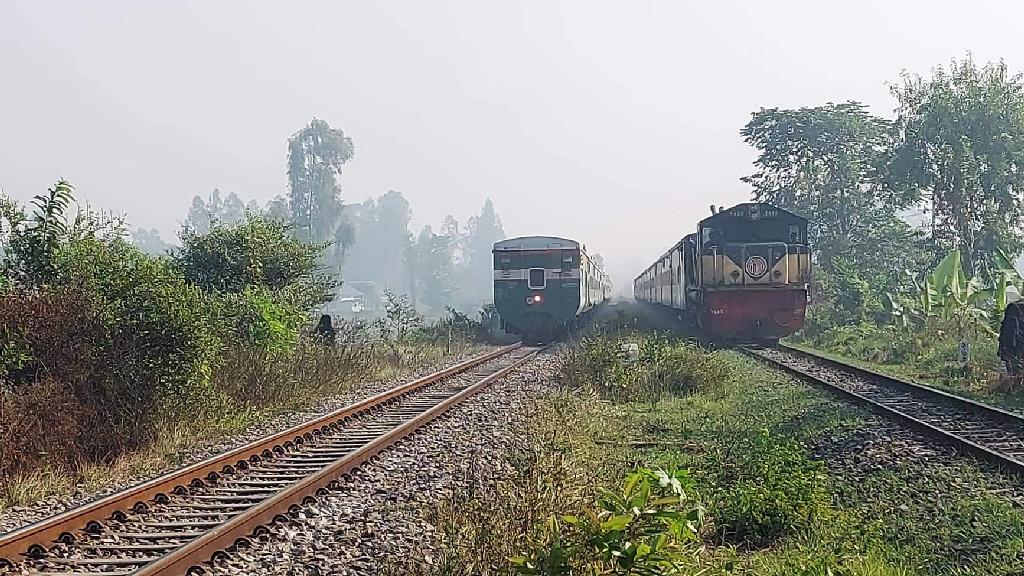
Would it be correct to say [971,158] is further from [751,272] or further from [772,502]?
[772,502]

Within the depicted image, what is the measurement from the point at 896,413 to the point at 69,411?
9.04 meters

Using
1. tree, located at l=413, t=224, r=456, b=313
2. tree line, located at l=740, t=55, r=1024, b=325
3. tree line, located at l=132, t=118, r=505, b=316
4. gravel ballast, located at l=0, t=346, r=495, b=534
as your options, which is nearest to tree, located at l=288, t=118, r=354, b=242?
tree line, located at l=132, t=118, r=505, b=316

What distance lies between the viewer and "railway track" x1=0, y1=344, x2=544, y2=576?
566cm

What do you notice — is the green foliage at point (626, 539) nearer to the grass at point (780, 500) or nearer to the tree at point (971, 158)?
the grass at point (780, 500)

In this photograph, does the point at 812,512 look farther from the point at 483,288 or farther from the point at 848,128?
the point at 483,288

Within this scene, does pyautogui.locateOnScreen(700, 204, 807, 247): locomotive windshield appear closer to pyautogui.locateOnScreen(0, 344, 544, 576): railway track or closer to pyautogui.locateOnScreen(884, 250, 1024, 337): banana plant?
pyautogui.locateOnScreen(884, 250, 1024, 337): banana plant

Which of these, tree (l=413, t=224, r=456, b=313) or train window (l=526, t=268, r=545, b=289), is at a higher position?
tree (l=413, t=224, r=456, b=313)

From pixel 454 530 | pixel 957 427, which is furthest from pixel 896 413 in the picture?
pixel 454 530

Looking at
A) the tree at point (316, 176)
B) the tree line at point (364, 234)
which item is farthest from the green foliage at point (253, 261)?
the tree at point (316, 176)

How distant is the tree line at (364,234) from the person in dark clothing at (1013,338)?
12.7 meters

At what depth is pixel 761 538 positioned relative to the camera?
21.2ft

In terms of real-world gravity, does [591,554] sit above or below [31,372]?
below

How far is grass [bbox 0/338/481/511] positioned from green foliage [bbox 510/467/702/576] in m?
4.92

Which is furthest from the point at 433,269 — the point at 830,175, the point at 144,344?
the point at 144,344
